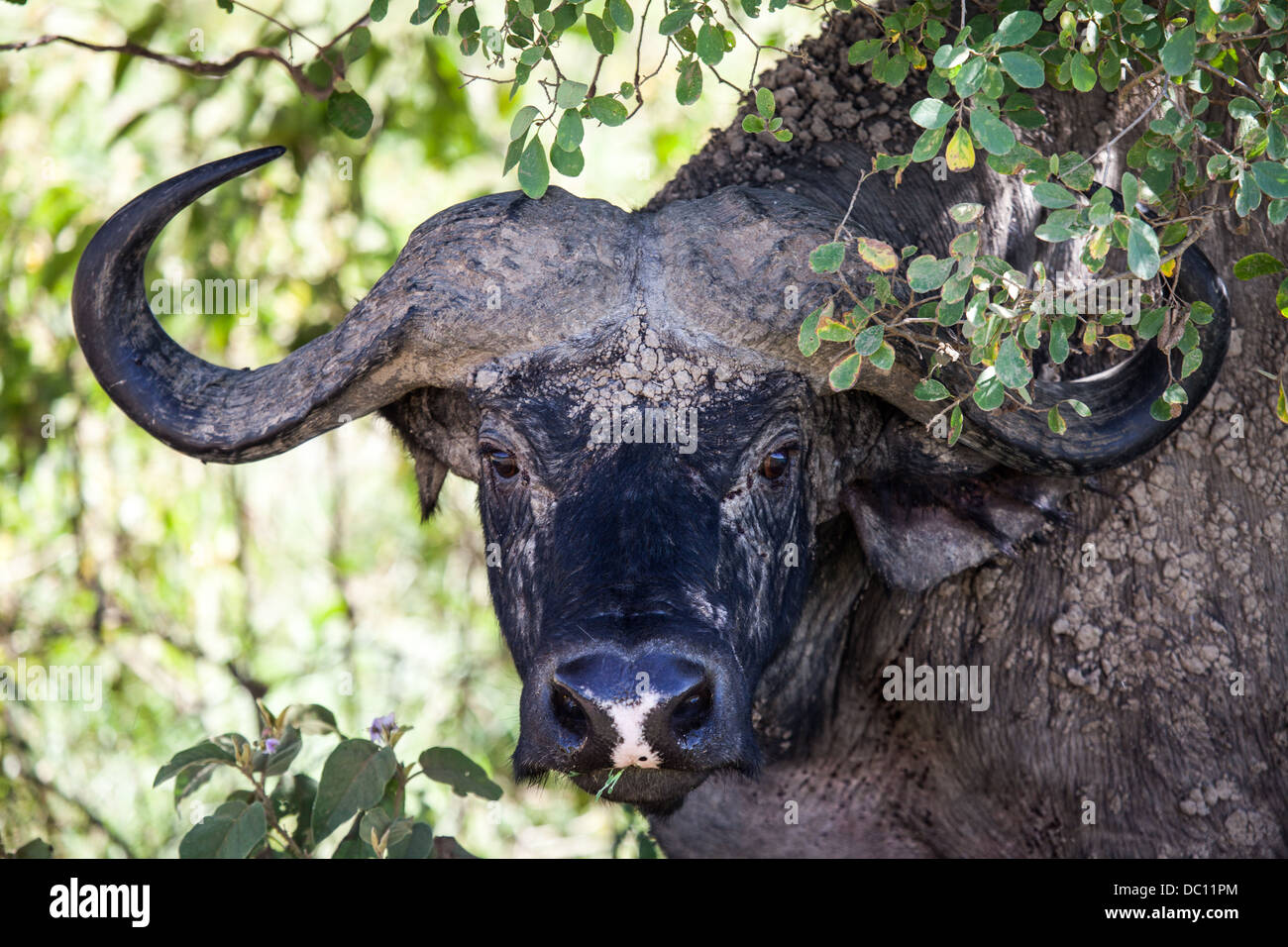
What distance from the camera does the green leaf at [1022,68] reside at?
2.41m

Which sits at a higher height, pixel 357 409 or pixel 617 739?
pixel 357 409

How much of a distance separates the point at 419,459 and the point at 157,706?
3.06 metres

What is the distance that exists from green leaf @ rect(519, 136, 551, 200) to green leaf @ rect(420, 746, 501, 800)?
4.86 ft

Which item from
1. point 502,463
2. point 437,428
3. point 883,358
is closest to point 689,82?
point 883,358

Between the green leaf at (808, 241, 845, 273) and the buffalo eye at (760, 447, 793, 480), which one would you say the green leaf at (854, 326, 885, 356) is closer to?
the green leaf at (808, 241, 845, 273)

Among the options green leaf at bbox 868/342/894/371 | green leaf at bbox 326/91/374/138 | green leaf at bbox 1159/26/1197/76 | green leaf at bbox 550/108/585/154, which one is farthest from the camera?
green leaf at bbox 326/91/374/138

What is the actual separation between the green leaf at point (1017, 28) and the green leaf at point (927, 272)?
1.36ft

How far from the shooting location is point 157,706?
5.99 m

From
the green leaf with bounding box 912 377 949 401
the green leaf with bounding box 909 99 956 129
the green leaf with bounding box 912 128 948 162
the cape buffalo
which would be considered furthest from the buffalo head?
the green leaf with bounding box 909 99 956 129

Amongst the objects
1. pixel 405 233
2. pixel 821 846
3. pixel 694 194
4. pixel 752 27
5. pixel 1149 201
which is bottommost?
pixel 821 846

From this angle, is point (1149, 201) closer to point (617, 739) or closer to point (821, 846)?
point (617, 739)

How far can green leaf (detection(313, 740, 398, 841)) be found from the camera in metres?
3.23

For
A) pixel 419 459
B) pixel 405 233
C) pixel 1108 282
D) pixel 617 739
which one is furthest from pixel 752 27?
pixel 617 739

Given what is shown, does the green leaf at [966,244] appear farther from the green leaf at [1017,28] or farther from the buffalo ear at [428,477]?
the buffalo ear at [428,477]
